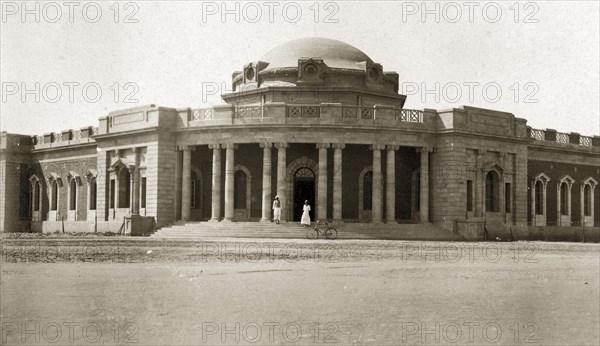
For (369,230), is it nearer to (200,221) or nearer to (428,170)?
(428,170)

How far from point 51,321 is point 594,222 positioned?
4444cm

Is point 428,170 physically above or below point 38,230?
above

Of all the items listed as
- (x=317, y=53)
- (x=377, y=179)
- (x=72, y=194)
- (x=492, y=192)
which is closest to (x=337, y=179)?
(x=377, y=179)

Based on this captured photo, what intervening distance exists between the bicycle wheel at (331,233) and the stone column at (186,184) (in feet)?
28.1

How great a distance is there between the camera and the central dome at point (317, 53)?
4091cm

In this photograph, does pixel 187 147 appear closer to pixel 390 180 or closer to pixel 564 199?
pixel 390 180

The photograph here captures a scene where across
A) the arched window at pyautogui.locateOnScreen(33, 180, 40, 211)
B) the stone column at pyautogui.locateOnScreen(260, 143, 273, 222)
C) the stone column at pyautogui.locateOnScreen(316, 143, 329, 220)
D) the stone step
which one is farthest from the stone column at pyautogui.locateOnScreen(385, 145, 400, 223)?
the arched window at pyautogui.locateOnScreen(33, 180, 40, 211)

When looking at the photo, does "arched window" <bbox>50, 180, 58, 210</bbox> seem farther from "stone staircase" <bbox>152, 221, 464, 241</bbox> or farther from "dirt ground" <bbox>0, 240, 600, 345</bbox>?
"dirt ground" <bbox>0, 240, 600, 345</bbox>

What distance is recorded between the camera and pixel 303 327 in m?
8.17

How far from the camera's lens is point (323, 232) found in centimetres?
3120

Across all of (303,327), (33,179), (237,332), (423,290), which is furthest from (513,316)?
(33,179)

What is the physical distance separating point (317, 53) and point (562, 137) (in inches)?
673

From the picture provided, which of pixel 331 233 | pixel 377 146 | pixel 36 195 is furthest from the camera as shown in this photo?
pixel 36 195

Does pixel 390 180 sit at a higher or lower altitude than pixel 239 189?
higher
